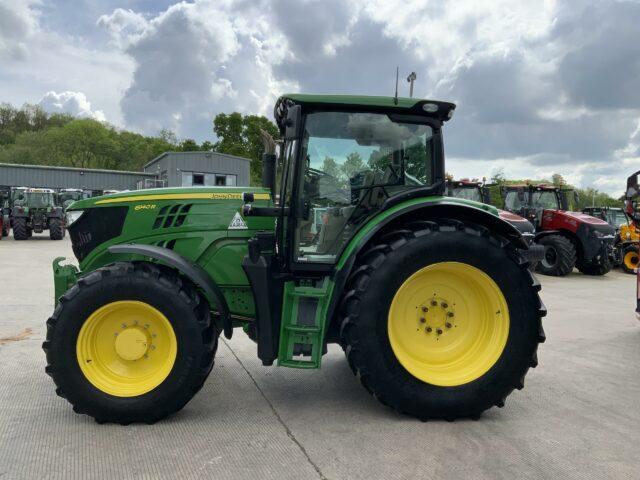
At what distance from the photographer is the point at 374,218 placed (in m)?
3.83

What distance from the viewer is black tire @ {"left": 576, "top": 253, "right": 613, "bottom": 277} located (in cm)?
1276

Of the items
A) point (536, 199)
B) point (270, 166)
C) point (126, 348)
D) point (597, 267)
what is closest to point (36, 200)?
point (536, 199)

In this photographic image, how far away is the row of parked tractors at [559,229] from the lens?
12.6 m

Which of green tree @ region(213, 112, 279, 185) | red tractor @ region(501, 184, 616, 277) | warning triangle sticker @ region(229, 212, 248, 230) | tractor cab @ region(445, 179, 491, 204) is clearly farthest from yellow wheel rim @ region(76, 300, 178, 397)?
green tree @ region(213, 112, 279, 185)

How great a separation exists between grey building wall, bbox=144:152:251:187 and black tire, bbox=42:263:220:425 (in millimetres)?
31843

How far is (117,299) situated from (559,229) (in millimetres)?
12025

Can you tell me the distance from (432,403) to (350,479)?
3.20 ft

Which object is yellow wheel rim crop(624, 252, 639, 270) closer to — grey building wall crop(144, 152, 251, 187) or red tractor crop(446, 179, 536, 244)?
red tractor crop(446, 179, 536, 244)

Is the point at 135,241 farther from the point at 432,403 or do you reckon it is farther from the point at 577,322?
the point at 577,322

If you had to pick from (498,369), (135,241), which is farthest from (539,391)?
(135,241)

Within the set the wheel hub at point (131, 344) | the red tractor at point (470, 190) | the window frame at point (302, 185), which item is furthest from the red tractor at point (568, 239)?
the wheel hub at point (131, 344)

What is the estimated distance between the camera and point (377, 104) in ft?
12.4

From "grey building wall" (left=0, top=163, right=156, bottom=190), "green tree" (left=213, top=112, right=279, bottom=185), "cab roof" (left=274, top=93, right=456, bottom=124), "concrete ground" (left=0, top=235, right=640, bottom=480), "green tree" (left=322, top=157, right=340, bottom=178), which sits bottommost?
"concrete ground" (left=0, top=235, right=640, bottom=480)

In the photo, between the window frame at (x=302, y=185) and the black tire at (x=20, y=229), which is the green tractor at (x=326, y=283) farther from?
the black tire at (x=20, y=229)
